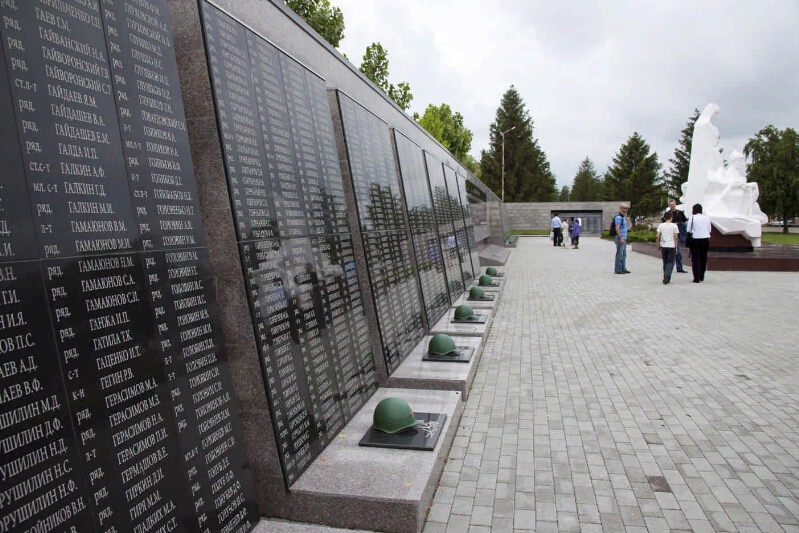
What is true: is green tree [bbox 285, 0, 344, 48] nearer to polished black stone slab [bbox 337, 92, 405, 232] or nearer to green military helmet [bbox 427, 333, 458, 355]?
polished black stone slab [bbox 337, 92, 405, 232]

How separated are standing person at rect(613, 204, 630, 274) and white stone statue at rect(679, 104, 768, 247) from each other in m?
4.47

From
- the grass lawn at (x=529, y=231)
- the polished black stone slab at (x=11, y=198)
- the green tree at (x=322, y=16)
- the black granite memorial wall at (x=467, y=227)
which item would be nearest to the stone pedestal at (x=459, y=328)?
the black granite memorial wall at (x=467, y=227)

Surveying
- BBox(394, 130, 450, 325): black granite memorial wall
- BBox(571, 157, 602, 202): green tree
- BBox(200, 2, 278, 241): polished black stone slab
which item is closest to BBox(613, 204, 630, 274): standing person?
BBox(394, 130, 450, 325): black granite memorial wall

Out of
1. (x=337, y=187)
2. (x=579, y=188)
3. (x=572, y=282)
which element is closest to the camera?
(x=337, y=187)

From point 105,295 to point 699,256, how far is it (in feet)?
43.9

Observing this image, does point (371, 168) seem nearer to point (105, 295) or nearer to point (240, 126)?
point (240, 126)

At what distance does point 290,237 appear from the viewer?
11.2 ft

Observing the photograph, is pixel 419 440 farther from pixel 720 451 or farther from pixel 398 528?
pixel 720 451

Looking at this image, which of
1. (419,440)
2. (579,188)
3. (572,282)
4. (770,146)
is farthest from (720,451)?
(579,188)

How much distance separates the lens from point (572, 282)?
1351cm

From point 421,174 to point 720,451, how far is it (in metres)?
5.83

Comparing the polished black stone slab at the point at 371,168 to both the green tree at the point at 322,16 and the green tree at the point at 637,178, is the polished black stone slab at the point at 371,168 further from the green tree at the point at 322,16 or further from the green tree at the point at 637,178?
the green tree at the point at 637,178

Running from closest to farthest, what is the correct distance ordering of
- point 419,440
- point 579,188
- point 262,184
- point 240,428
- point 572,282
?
point 240,428
point 262,184
point 419,440
point 572,282
point 579,188

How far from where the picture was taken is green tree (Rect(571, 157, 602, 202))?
9875cm
